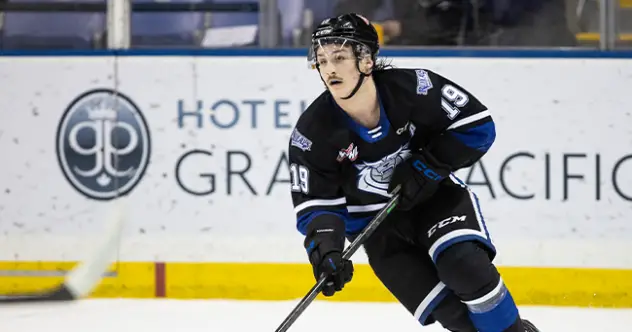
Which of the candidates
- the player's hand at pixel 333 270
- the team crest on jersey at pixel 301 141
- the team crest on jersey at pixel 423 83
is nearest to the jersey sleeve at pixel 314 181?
the team crest on jersey at pixel 301 141

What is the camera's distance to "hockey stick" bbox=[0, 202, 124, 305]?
396cm

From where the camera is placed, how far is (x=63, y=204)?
4.02 meters

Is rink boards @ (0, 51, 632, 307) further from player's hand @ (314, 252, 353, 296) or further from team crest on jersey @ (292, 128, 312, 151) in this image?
player's hand @ (314, 252, 353, 296)

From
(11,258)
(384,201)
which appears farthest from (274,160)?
(384,201)

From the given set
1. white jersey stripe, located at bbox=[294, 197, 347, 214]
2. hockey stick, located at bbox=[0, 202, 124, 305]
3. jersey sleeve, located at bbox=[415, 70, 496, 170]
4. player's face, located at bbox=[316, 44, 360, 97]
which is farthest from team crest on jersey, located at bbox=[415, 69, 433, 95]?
hockey stick, located at bbox=[0, 202, 124, 305]

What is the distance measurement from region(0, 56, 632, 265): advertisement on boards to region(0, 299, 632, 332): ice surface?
270 millimetres

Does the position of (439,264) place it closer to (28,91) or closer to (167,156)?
(167,156)

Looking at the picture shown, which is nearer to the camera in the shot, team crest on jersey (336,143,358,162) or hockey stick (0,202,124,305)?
team crest on jersey (336,143,358,162)

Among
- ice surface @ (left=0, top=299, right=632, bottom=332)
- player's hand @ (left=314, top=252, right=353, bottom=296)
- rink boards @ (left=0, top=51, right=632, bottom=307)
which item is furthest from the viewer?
rink boards @ (left=0, top=51, right=632, bottom=307)

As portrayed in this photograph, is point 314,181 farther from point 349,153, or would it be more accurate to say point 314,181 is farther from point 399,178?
point 399,178

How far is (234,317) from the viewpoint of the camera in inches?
141

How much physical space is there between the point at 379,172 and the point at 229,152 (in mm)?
1616

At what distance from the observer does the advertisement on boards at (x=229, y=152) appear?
152 inches

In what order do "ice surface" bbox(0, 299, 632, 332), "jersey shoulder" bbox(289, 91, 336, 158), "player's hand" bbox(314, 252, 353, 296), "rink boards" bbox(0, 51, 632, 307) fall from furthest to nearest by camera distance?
"rink boards" bbox(0, 51, 632, 307)
"ice surface" bbox(0, 299, 632, 332)
"jersey shoulder" bbox(289, 91, 336, 158)
"player's hand" bbox(314, 252, 353, 296)
